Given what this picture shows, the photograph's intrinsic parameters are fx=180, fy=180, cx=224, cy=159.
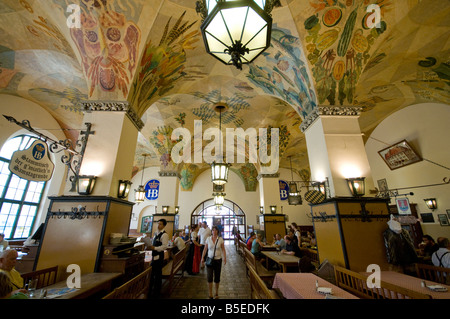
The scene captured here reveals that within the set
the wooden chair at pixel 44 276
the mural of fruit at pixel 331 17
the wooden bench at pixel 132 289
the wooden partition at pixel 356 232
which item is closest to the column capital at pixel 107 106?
the wooden chair at pixel 44 276

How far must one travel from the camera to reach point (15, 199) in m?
7.98

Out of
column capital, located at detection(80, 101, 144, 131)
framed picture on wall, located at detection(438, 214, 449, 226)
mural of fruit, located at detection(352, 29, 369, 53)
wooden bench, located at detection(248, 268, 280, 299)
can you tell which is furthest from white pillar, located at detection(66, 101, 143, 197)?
framed picture on wall, located at detection(438, 214, 449, 226)

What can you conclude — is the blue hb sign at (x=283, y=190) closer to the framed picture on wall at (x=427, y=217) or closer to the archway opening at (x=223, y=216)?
the archway opening at (x=223, y=216)

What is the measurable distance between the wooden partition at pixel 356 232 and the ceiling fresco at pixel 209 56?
2594mm

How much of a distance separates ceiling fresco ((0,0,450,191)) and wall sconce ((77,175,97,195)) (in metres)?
1.99

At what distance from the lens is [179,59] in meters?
5.17

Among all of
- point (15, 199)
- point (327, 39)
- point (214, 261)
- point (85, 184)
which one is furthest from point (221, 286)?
point (15, 199)

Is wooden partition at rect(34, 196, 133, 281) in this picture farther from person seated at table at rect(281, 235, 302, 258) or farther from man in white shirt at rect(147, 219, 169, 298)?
person seated at table at rect(281, 235, 302, 258)

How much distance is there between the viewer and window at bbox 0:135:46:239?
7.54 meters

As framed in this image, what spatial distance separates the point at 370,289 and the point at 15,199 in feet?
41.1

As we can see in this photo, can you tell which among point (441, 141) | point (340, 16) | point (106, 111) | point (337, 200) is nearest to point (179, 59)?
point (106, 111)

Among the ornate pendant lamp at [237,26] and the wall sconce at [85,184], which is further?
the wall sconce at [85,184]

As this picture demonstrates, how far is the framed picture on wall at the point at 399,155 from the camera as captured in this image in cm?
796
